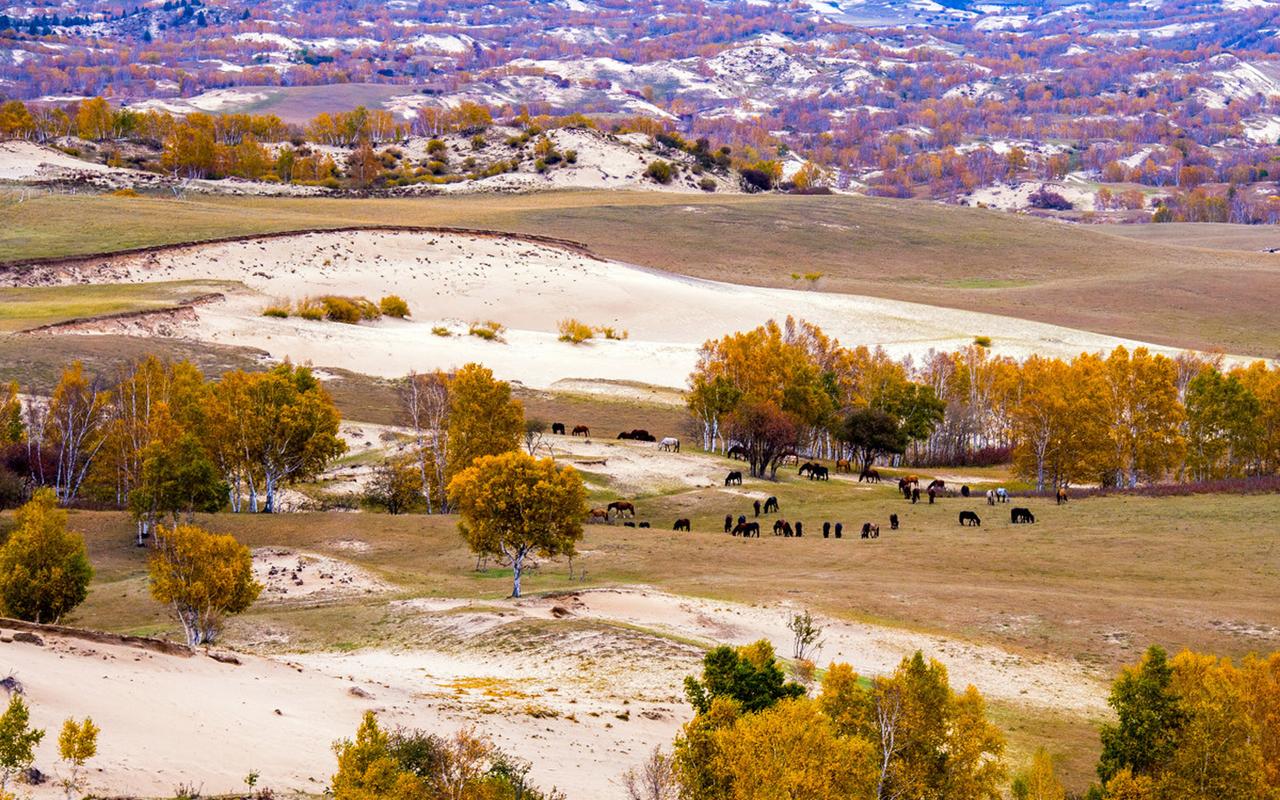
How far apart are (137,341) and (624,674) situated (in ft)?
206

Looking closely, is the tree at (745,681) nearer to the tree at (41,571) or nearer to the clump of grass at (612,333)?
the tree at (41,571)

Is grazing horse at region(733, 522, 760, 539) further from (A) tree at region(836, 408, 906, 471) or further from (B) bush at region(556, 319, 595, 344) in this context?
(B) bush at region(556, 319, 595, 344)

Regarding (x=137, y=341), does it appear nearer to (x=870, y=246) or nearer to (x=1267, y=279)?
(x=870, y=246)

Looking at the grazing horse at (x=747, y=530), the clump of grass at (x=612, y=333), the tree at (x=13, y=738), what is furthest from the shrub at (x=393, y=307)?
the tree at (x=13, y=738)

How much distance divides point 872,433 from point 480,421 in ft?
81.7

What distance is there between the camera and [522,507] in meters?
44.9

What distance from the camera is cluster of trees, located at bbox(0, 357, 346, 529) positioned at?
199 feet

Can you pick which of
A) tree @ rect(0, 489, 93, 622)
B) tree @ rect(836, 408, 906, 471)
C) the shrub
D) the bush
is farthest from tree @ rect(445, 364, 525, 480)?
the shrub

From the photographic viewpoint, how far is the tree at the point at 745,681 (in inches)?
1093

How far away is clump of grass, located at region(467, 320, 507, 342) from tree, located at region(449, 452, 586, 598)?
6311 centimetres

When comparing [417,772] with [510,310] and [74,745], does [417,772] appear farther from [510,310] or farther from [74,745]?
[510,310]

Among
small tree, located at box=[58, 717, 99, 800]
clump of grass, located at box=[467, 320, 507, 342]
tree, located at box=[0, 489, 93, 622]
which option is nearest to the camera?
small tree, located at box=[58, 717, 99, 800]

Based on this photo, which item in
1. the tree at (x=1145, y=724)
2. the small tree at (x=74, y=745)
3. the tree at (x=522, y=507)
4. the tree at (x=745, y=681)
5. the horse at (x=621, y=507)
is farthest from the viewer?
the horse at (x=621, y=507)

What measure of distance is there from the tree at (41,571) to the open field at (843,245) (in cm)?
9104
